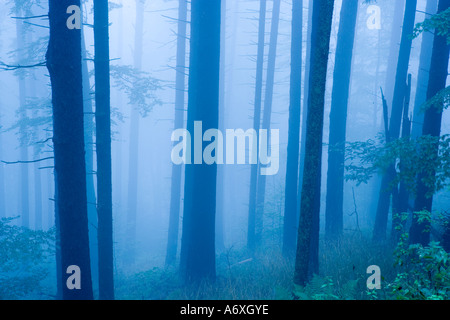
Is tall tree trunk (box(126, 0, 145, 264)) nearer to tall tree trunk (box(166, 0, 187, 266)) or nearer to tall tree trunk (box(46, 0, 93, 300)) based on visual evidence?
tall tree trunk (box(166, 0, 187, 266))

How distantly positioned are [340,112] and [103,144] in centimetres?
851

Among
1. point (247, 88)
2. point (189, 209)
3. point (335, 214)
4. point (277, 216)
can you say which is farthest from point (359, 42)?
point (189, 209)

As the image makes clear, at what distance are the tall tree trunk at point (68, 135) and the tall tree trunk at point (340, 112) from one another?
864cm

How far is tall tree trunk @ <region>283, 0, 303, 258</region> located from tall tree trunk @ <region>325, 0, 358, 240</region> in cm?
125

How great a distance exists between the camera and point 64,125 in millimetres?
5363

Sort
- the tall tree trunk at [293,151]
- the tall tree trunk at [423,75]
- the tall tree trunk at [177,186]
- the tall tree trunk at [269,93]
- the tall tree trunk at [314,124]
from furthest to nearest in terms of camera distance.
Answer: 1. the tall tree trunk at [269,93]
2. the tall tree trunk at [177,186]
3. the tall tree trunk at [423,75]
4. the tall tree trunk at [293,151]
5. the tall tree trunk at [314,124]

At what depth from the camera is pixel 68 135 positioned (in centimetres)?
539

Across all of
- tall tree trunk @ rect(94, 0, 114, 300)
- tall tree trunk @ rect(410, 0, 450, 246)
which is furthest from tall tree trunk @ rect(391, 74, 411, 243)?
tall tree trunk @ rect(94, 0, 114, 300)

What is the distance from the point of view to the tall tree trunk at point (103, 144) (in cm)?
752

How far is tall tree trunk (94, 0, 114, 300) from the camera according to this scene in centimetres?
752

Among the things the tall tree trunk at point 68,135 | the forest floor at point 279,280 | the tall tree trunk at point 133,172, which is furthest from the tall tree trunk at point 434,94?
the tall tree trunk at point 133,172

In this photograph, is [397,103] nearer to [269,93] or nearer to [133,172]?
[269,93]

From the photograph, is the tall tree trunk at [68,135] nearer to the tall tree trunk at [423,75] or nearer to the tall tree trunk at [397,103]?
the tall tree trunk at [397,103]

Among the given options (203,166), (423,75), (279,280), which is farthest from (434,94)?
(423,75)
